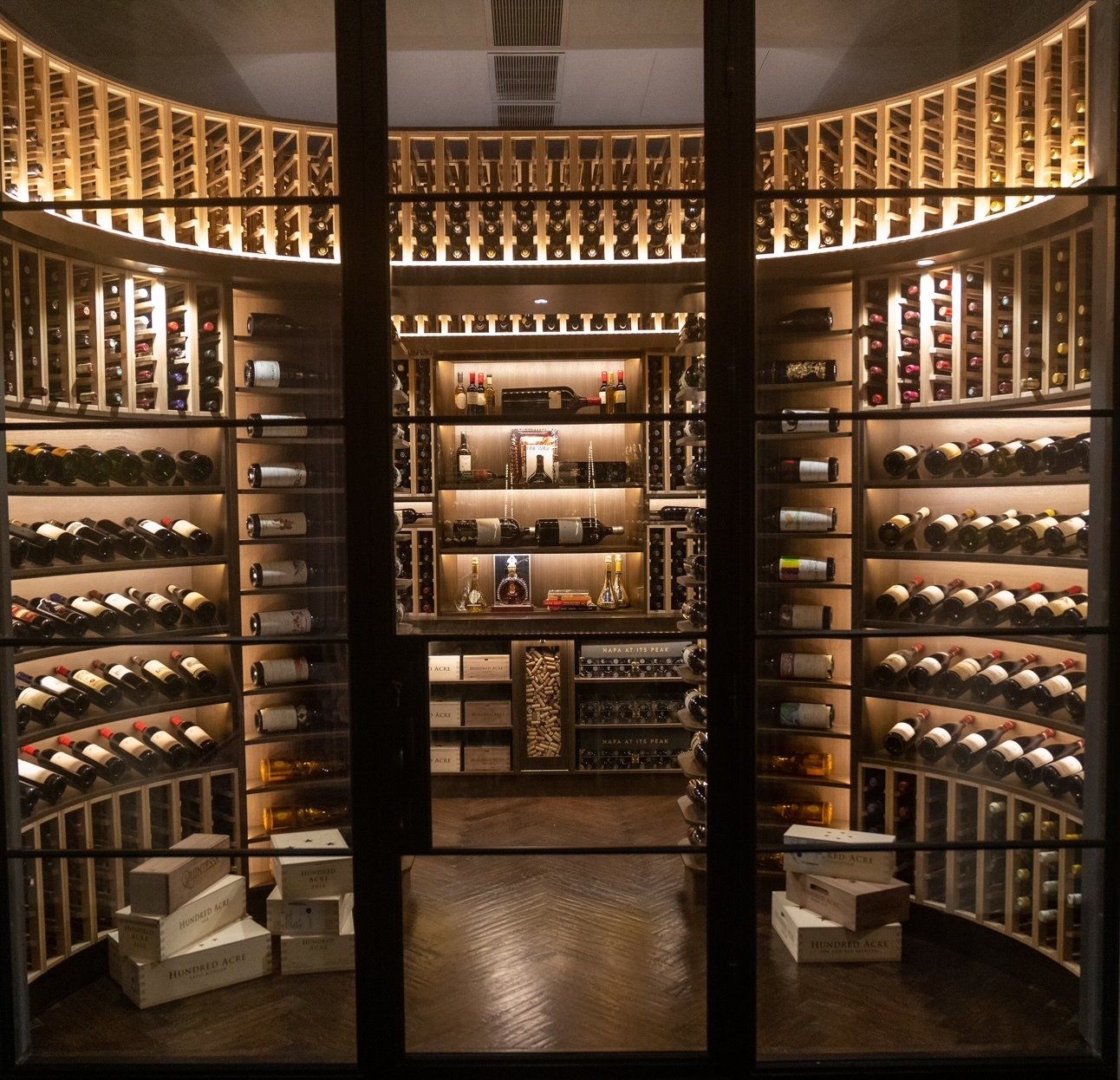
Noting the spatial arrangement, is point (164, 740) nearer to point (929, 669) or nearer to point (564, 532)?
point (564, 532)

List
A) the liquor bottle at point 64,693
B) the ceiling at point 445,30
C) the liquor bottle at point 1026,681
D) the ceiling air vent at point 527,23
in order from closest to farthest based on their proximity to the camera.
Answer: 1. the ceiling at point 445,30
2. the liquor bottle at point 1026,681
3. the liquor bottle at point 64,693
4. the ceiling air vent at point 527,23

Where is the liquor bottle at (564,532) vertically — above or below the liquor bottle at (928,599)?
above

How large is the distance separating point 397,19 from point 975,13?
1782 mm

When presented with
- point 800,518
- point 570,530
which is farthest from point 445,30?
point 800,518

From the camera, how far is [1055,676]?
2525mm

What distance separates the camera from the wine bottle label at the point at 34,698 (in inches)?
102

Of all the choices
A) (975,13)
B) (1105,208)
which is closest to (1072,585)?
(1105,208)

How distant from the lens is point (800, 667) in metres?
2.46

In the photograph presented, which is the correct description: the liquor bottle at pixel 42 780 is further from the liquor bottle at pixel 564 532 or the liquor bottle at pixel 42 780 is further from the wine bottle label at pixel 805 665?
the wine bottle label at pixel 805 665

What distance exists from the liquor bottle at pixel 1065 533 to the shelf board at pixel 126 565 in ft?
8.57

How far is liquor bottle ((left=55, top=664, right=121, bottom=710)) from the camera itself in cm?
268

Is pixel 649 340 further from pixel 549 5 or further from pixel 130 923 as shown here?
pixel 130 923

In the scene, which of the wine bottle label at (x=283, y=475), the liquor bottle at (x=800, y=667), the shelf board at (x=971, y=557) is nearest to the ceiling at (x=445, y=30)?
the wine bottle label at (x=283, y=475)

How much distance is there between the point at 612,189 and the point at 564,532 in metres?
1.09
